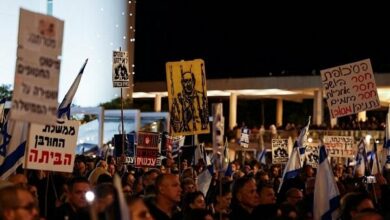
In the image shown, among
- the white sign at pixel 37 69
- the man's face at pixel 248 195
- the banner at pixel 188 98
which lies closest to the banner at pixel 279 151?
the banner at pixel 188 98

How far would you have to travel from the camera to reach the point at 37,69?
8.20m

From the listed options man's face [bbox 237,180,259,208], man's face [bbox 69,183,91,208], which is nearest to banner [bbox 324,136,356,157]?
man's face [bbox 237,180,259,208]

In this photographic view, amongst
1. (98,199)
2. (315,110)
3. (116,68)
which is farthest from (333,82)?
(315,110)

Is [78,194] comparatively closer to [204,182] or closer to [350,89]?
[204,182]

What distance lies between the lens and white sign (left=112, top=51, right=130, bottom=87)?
15.8 m

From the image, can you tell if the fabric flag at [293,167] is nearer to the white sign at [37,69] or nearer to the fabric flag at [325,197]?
the fabric flag at [325,197]

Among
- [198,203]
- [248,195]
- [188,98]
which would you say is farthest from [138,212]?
[188,98]

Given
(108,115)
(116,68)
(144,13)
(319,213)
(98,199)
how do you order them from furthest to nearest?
(144,13)
(108,115)
(116,68)
(319,213)
(98,199)

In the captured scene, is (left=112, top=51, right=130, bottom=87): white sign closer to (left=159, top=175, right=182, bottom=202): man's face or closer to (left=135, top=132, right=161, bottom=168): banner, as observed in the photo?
(left=135, top=132, right=161, bottom=168): banner

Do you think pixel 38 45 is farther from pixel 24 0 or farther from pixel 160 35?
pixel 160 35

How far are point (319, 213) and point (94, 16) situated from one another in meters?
36.6

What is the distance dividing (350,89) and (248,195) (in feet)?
23.3

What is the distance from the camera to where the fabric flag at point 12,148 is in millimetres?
11211

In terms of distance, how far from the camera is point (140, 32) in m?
61.2
